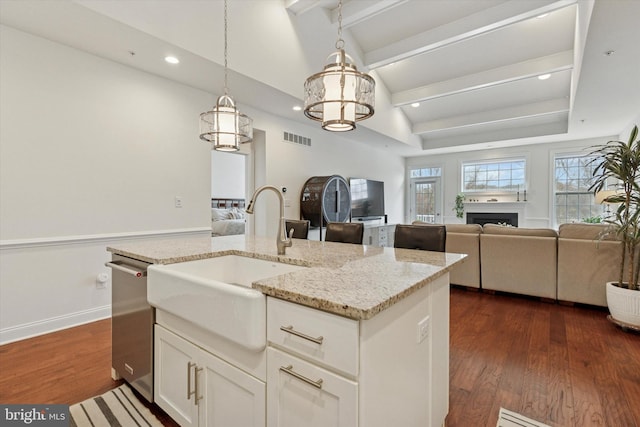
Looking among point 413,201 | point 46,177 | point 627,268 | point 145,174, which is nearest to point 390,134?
point 413,201

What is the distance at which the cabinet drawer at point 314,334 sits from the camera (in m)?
0.89

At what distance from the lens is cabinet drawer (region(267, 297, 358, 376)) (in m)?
0.89

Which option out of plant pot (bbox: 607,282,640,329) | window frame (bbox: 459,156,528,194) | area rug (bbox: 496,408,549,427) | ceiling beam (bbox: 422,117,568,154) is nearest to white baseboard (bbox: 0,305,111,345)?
area rug (bbox: 496,408,549,427)

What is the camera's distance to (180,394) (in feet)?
4.80

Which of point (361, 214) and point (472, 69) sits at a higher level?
point (472, 69)

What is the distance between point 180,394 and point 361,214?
551 cm

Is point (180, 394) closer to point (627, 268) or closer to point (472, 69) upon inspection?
point (627, 268)

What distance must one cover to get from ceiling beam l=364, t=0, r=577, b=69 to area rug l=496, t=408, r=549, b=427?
13.7ft

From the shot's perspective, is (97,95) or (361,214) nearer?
(97,95)

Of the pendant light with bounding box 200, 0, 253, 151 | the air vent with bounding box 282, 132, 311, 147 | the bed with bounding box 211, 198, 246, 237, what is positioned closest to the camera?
the pendant light with bounding box 200, 0, 253, 151

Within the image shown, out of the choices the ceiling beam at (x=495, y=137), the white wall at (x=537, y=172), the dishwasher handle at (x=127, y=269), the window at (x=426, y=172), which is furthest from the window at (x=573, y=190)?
the dishwasher handle at (x=127, y=269)
